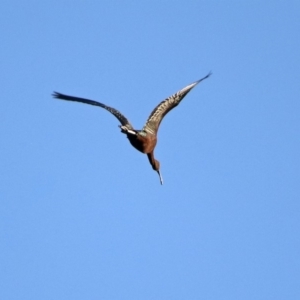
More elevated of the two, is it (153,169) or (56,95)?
(56,95)

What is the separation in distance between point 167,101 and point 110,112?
6.59 ft

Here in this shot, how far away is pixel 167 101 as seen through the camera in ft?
111

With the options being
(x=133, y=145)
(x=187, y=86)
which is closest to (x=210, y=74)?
(x=187, y=86)

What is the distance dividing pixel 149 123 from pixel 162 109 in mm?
670

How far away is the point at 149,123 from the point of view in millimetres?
33406

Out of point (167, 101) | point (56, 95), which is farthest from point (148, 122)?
point (56, 95)

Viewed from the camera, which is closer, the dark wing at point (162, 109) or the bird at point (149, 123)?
the bird at point (149, 123)

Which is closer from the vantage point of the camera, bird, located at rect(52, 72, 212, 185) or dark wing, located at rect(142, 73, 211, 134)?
bird, located at rect(52, 72, 212, 185)

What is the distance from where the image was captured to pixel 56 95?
33.9 metres

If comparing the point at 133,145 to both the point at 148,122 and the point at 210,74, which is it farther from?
the point at 210,74

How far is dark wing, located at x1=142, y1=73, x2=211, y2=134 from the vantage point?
3338cm

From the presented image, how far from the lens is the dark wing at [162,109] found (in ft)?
109

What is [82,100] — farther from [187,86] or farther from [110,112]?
[187,86]

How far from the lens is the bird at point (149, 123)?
106ft
